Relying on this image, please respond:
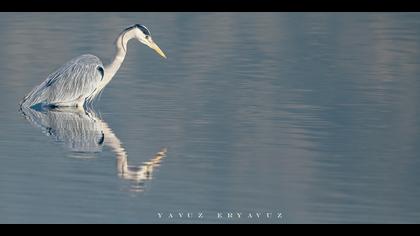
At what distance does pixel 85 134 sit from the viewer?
44.4ft

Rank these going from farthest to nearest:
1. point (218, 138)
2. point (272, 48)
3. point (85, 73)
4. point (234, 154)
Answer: point (272, 48)
point (85, 73)
point (218, 138)
point (234, 154)

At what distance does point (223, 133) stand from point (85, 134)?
1405 mm

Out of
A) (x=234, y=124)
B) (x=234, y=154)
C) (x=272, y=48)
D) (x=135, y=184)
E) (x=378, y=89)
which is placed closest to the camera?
(x=135, y=184)

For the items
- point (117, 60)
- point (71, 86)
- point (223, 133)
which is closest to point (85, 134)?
point (223, 133)

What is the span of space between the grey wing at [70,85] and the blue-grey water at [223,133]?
288mm

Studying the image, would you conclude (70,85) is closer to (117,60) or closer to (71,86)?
(71,86)

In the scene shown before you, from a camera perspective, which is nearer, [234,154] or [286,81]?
[234,154]

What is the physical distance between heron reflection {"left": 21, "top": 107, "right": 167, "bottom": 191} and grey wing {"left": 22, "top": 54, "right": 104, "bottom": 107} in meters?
0.12

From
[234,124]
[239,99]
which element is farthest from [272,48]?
[234,124]

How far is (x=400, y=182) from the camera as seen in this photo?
11.3m

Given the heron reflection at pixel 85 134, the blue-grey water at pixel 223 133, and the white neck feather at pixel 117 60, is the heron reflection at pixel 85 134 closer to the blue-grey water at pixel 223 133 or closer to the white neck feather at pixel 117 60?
the blue-grey water at pixel 223 133
